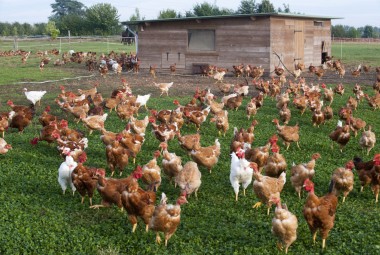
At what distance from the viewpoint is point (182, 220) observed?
7.34 meters

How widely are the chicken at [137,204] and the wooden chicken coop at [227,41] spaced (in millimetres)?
19914

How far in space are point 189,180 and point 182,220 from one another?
93cm

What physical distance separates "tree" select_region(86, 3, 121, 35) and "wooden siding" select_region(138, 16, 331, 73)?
53107 millimetres

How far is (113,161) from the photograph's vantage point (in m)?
9.38

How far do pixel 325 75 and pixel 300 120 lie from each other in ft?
46.0

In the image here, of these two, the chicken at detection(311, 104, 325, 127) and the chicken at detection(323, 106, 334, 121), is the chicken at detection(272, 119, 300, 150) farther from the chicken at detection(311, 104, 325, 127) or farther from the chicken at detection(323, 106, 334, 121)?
the chicken at detection(323, 106, 334, 121)

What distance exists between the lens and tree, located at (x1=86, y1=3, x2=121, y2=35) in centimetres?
7956

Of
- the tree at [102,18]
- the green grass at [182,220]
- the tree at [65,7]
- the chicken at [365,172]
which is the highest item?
the tree at [65,7]

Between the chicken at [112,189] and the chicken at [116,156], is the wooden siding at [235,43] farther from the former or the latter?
the chicken at [112,189]

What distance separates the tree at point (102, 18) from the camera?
79.6m

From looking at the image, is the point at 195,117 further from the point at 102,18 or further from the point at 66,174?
the point at 102,18

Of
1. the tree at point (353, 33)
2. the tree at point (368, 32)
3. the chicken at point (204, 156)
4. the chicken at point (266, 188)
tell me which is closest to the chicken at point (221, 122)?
the chicken at point (204, 156)

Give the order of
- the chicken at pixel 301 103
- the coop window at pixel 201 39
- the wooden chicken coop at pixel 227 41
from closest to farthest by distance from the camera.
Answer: the chicken at pixel 301 103 → the wooden chicken coop at pixel 227 41 → the coop window at pixel 201 39

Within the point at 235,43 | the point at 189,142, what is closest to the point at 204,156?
the point at 189,142
